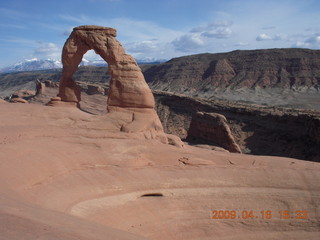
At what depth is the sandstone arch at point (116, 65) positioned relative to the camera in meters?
15.9

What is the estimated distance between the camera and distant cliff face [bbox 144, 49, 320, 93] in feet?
261

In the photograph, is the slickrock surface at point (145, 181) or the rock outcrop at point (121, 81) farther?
the rock outcrop at point (121, 81)

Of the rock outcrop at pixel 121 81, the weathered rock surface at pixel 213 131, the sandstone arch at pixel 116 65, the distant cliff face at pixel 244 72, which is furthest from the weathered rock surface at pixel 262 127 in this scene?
the distant cliff face at pixel 244 72

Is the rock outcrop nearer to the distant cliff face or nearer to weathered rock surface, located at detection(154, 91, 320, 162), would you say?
weathered rock surface, located at detection(154, 91, 320, 162)

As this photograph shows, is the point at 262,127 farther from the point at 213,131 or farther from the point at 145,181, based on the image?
the point at 145,181

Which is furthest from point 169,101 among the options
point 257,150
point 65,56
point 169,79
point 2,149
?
point 169,79

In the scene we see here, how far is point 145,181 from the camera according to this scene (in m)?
11.1

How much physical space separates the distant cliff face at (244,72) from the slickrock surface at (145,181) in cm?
7040
